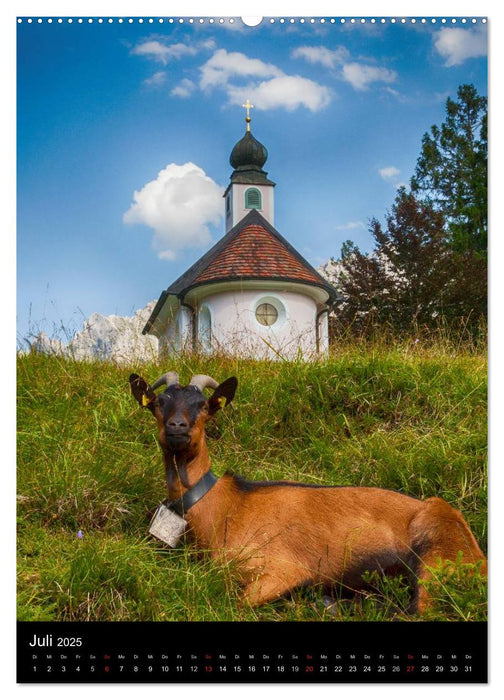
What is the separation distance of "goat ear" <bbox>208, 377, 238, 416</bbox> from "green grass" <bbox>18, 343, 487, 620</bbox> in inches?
32.7

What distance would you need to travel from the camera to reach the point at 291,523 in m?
4.13

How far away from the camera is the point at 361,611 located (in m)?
3.63

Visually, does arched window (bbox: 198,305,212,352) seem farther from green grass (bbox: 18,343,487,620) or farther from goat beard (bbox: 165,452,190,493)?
goat beard (bbox: 165,452,190,493)

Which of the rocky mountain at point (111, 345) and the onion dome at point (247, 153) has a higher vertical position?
the onion dome at point (247, 153)

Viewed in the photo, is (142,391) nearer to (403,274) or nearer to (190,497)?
(190,497)

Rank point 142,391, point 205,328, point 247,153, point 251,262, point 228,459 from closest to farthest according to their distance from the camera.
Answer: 1. point 142,391
2. point 247,153
3. point 228,459
4. point 205,328
5. point 251,262

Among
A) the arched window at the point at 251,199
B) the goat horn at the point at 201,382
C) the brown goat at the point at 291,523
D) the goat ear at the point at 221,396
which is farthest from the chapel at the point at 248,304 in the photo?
the brown goat at the point at 291,523

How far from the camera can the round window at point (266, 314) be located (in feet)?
25.3

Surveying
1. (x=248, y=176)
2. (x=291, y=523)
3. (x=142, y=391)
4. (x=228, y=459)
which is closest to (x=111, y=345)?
(x=228, y=459)

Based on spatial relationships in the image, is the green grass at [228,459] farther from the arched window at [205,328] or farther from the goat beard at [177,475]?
the goat beard at [177,475]

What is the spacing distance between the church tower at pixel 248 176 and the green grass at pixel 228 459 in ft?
5.63

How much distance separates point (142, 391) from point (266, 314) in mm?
3579

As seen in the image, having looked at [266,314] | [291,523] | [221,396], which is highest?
[266,314]

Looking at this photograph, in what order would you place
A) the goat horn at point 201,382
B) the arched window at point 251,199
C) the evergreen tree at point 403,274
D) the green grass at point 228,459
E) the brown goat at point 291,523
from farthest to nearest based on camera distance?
the evergreen tree at point 403,274
the arched window at point 251,199
the goat horn at point 201,382
the brown goat at point 291,523
the green grass at point 228,459
